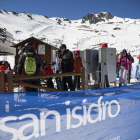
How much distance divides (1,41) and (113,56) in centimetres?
480

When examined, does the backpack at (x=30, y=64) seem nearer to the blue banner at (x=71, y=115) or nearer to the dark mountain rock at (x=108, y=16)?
the blue banner at (x=71, y=115)

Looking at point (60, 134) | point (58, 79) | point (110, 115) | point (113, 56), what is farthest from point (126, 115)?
point (113, 56)

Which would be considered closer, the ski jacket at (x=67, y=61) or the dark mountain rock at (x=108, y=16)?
the ski jacket at (x=67, y=61)

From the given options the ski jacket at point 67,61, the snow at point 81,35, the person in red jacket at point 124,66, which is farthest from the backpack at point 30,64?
the snow at point 81,35

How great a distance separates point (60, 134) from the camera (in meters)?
2.14

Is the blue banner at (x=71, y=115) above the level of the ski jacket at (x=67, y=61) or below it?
below

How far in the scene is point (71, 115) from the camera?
2.23 metres

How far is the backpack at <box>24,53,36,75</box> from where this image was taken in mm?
3461

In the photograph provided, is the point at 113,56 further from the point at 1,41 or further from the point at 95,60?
the point at 1,41

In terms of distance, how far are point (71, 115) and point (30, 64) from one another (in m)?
1.72

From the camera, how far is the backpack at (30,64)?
346cm

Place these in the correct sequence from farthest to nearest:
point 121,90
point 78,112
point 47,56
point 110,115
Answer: point 47,56
point 121,90
point 110,115
point 78,112

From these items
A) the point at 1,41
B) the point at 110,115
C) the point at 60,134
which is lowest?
the point at 60,134

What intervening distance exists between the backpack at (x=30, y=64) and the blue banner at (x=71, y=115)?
4.36 feet
